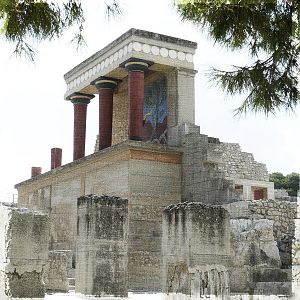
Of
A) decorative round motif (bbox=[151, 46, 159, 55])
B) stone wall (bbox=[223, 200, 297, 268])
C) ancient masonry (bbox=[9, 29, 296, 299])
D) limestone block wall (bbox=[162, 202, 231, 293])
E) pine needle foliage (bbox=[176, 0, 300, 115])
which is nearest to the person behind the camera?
pine needle foliage (bbox=[176, 0, 300, 115])

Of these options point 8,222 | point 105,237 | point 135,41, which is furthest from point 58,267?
point 135,41

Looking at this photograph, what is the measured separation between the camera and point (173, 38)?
19.5m

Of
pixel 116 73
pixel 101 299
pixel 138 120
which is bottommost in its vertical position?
pixel 101 299

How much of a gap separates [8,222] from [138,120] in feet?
31.4

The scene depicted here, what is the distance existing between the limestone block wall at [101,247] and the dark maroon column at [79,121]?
11.2 metres

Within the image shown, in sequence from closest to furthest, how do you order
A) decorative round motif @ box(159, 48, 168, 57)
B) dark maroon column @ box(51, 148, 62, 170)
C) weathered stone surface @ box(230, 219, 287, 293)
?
weathered stone surface @ box(230, 219, 287, 293) < decorative round motif @ box(159, 48, 168, 57) < dark maroon column @ box(51, 148, 62, 170)

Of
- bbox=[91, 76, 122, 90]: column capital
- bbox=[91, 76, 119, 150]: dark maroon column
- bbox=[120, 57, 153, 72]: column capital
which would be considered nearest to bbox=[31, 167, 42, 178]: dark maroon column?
bbox=[91, 76, 119, 150]: dark maroon column

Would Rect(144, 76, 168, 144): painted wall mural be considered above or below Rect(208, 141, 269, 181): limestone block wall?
above

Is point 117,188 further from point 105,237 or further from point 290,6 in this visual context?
point 290,6

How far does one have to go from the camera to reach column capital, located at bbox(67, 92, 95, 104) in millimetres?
22950

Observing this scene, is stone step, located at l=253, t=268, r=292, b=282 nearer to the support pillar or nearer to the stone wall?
the stone wall

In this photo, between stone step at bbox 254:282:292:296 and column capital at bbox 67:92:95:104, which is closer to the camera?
stone step at bbox 254:282:292:296

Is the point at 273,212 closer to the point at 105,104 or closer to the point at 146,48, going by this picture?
the point at 146,48

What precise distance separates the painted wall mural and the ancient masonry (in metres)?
0.04
